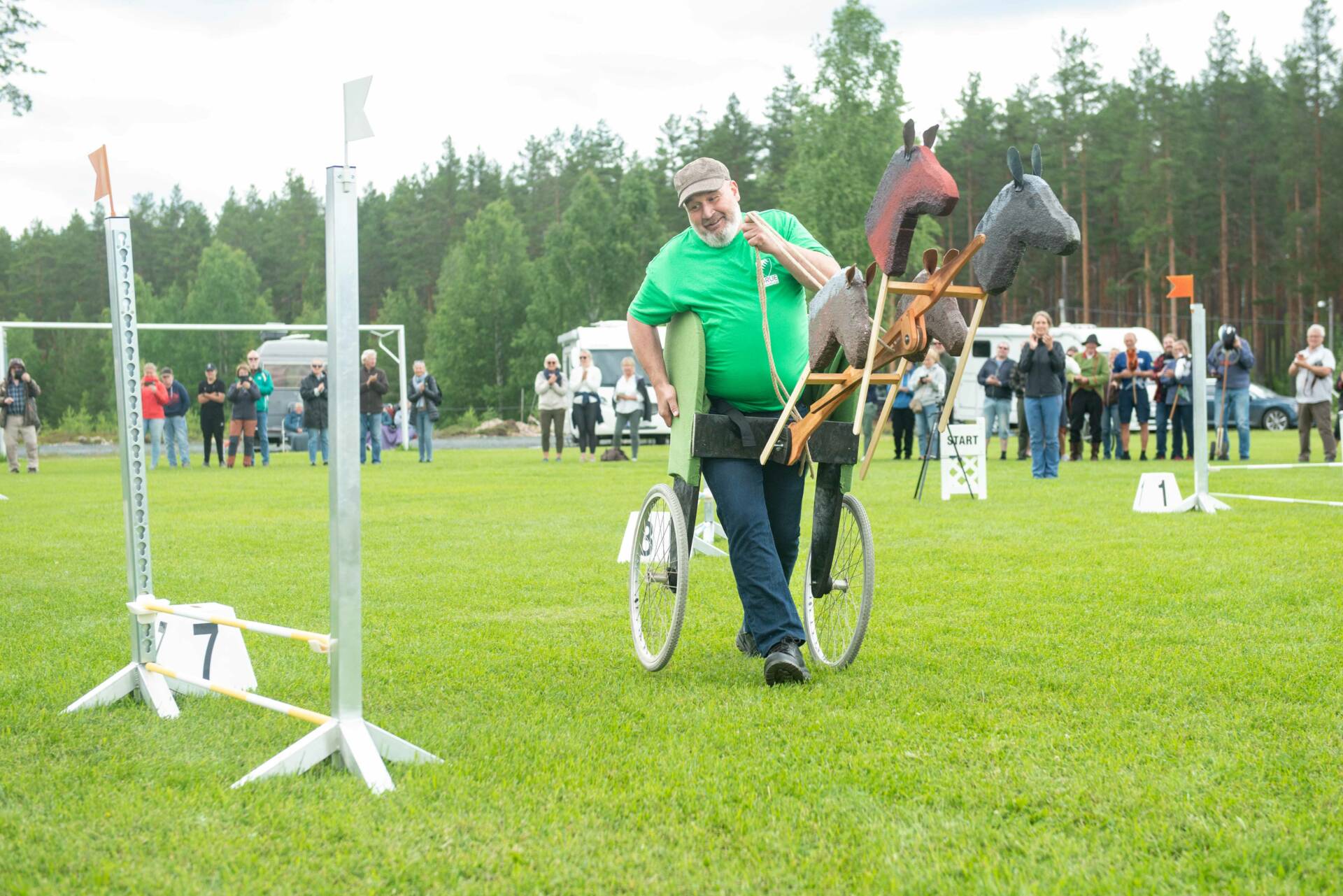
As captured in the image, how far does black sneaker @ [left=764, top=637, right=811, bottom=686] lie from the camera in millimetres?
4949

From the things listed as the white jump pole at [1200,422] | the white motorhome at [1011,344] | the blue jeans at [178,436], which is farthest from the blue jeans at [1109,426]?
the blue jeans at [178,436]

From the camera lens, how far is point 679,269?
204 inches

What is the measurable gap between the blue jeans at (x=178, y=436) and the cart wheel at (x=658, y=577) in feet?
61.7

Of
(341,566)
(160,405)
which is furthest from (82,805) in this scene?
(160,405)

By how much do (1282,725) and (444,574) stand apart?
204 inches

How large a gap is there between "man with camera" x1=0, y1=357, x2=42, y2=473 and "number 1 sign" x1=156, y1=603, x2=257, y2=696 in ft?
60.6

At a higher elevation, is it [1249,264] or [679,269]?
[1249,264]

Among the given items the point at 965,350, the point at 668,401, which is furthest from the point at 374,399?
the point at 965,350

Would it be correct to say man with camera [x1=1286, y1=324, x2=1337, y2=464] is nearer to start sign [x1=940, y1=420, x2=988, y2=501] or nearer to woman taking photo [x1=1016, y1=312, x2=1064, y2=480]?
woman taking photo [x1=1016, y1=312, x2=1064, y2=480]

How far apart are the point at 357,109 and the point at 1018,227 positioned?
1918mm

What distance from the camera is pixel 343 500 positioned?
12.0ft

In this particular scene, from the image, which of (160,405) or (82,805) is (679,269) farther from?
(160,405)

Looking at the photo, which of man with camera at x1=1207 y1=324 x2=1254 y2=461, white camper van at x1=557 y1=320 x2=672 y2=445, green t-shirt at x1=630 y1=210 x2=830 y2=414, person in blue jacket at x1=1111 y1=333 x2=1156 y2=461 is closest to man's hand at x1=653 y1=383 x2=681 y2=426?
green t-shirt at x1=630 y1=210 x2=830 y2=414

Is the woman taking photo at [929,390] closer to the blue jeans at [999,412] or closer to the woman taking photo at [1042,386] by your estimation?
the blue jeans at [999,412]
